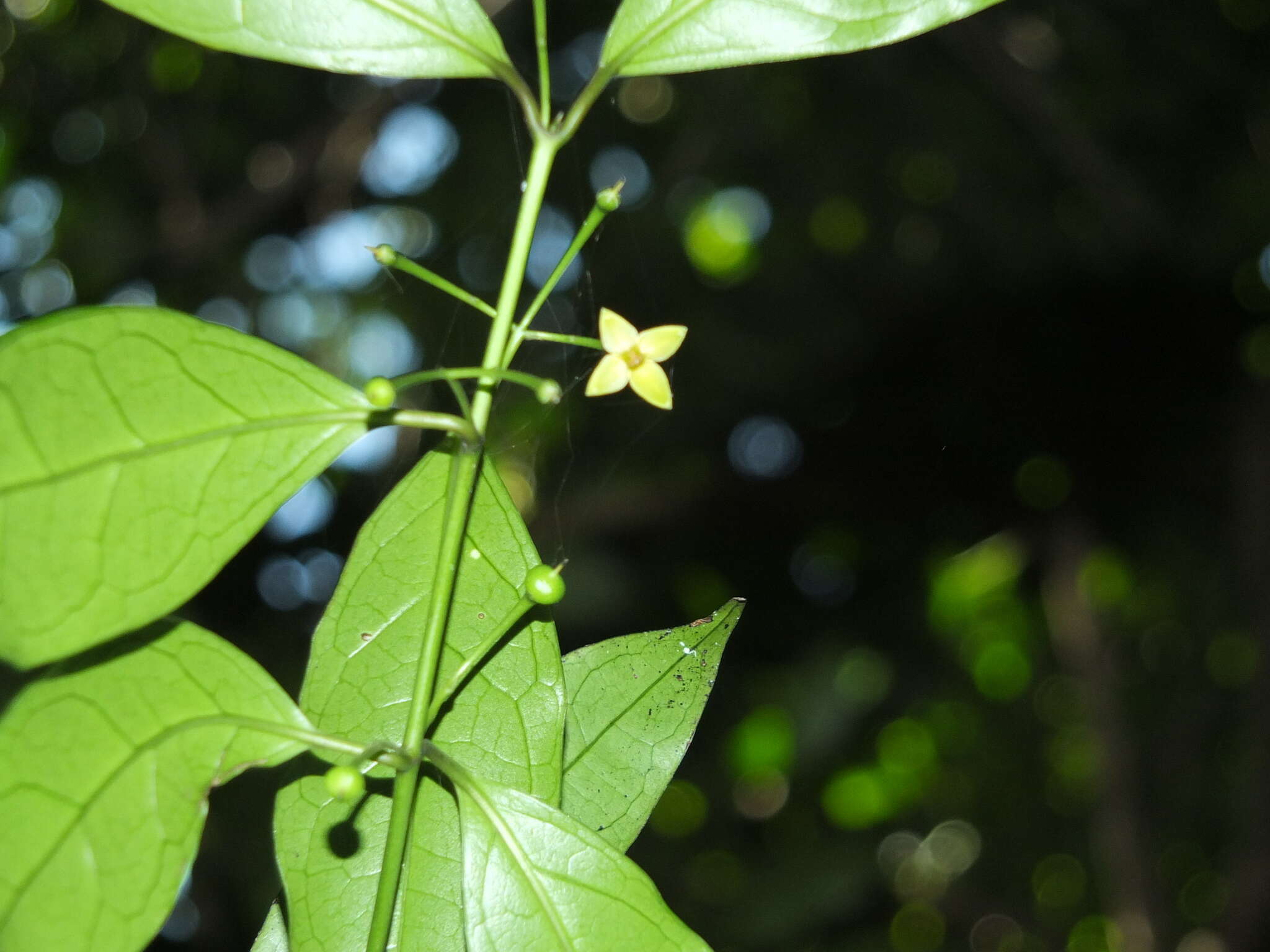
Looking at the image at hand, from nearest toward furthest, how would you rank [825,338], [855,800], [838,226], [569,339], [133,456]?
[133,456]
[569,339]
[825,338]
[838,226]
[855,800]

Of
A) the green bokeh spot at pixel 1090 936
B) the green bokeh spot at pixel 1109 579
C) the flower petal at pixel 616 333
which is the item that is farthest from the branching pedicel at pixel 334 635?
the green bokeh spot at pixel 1090 936

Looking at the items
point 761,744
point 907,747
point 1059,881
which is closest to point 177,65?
point 761,744

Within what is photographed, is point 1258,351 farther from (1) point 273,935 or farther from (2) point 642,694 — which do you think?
(1) point 273,935

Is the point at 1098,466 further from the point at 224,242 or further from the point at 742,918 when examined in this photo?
the point at 224,242

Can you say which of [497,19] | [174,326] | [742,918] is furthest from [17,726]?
[742,918]

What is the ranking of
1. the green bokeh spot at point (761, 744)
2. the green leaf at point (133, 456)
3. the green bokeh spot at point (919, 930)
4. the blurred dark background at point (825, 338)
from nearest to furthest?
the green leaf at point (133, 456)
the blurred dark background at point (825, 338)
the green bokeh spot at point (761, 744)
the green bokeh spot at point (919, 930)

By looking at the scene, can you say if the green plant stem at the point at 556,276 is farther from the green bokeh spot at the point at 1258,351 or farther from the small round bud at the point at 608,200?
the green bokeh spot at the point at 1258,351

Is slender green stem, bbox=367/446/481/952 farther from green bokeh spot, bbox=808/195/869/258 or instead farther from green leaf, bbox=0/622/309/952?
green bokeh spot, bbox=808/195/869/258
